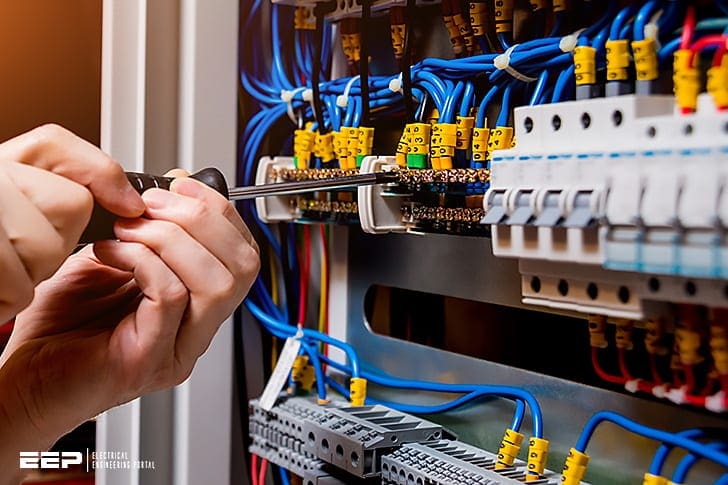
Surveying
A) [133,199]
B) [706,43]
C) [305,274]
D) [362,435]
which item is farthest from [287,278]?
[706,43]

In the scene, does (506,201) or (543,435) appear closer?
(506,201)

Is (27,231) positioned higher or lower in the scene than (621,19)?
lower

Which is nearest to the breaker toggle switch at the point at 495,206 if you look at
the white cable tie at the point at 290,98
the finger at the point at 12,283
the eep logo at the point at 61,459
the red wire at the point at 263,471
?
the finger at the point at 12,283

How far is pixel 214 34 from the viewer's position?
4.25ft

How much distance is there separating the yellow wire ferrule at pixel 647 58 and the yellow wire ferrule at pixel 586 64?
0.16 ft

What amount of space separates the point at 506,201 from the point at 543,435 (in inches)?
12.2

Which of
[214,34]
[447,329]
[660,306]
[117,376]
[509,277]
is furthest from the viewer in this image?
[214,34]

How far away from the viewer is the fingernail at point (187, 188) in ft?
2.70

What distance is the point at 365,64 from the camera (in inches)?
44.2

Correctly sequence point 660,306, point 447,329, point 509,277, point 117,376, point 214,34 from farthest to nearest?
point 214,34, point 447,329, point 509,277, point 117,376, point 660,306

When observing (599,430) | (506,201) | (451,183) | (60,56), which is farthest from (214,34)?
(599,430)

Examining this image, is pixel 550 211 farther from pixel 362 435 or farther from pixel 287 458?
pixel 287 458

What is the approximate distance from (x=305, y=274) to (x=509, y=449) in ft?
1.70

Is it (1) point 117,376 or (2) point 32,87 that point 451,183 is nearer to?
(1) point 117,376
